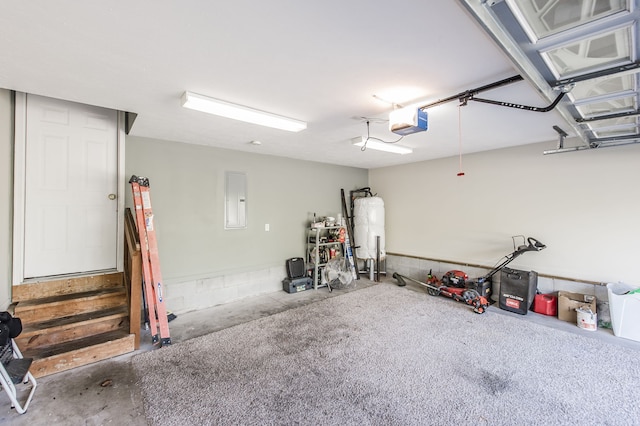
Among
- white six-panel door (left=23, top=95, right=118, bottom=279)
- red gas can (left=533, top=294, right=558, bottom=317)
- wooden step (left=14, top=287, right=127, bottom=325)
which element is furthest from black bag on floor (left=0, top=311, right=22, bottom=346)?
red gas can (left=533, top=294, right=558, bottom=317)

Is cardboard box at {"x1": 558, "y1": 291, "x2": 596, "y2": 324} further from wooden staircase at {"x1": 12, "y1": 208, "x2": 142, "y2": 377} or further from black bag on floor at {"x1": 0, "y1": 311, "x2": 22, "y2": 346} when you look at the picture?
black bag on floor at {"x1": 0, "y1": 311, "x2": 22, "y2": 346}

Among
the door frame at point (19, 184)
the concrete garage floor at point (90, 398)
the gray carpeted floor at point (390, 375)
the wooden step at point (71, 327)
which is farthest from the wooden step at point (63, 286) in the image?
the gray carpeted floor at point (390, 375)

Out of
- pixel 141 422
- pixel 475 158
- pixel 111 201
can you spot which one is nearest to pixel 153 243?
pixel 111 201

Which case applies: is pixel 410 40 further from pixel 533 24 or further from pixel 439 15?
pixel 533 24

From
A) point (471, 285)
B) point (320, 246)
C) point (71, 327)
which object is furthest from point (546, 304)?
point (71, 327)

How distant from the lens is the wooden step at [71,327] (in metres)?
2.60

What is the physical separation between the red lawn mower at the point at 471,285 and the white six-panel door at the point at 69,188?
496 cm

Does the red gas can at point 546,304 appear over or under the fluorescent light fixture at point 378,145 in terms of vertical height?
under

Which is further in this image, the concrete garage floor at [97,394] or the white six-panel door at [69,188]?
the white six-panel door at [69,188]

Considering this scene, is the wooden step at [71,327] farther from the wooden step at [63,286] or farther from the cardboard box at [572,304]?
the cardboard box at [572,304]

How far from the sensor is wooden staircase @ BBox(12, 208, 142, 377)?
2.57 metres

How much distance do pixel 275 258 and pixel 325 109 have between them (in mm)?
3244

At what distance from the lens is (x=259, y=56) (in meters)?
1.84

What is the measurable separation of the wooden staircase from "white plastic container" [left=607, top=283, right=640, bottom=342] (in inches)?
216
